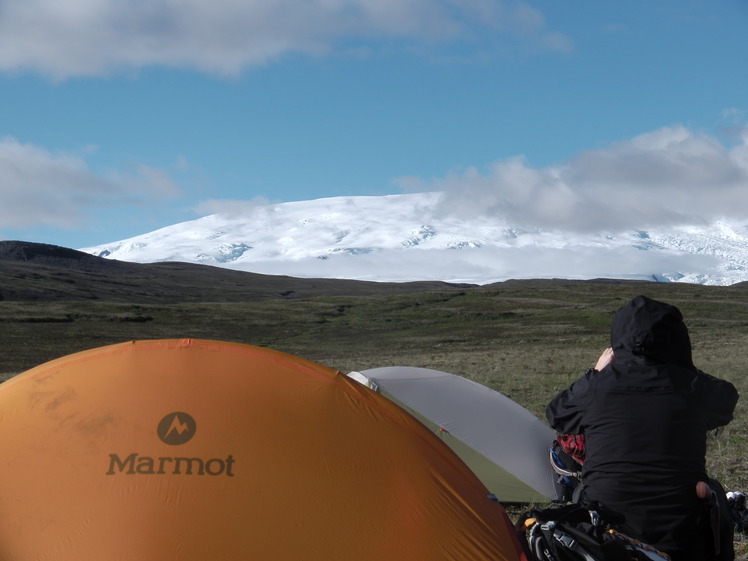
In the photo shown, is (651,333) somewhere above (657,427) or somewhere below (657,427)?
above

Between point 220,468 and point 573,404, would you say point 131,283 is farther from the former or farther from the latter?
point 573,404

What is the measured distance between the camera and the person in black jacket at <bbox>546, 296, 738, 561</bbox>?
465 cm

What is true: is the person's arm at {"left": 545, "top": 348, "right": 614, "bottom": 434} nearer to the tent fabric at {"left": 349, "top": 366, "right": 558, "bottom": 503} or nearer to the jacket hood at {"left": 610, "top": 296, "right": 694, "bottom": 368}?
the jacket hood at {"left": 610, "top": 296, "right": 694, "bottom": 368}

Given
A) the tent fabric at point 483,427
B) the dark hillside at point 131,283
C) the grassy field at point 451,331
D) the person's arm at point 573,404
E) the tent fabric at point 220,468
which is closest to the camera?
the tent fabric at point 220,468

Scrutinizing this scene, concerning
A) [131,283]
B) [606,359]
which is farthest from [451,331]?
[131,283]

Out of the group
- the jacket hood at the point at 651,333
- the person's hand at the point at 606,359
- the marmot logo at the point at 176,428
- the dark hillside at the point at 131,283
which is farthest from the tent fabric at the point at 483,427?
the dark hillside at the point at 131,283

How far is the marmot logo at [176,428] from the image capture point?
184 inches

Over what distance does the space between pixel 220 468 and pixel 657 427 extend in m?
2.64

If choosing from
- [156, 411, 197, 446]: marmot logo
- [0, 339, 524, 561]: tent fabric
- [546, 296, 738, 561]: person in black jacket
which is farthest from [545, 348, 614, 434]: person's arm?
[156, 411, 197, 446]: marmot logo

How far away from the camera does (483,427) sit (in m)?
8.69

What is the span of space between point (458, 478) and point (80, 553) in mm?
2331

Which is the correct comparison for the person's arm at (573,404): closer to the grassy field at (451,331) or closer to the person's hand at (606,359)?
the person's hand at (606,359)

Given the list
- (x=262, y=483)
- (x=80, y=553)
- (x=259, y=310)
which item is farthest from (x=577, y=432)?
(x=259, y=310)

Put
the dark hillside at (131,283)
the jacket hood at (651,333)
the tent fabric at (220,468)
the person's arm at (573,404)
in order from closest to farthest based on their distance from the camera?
the tent fabric at (220,468) → the jacket hood at (651,333) → the person's arm at (573,404) → the dark hillside at (131,283)
